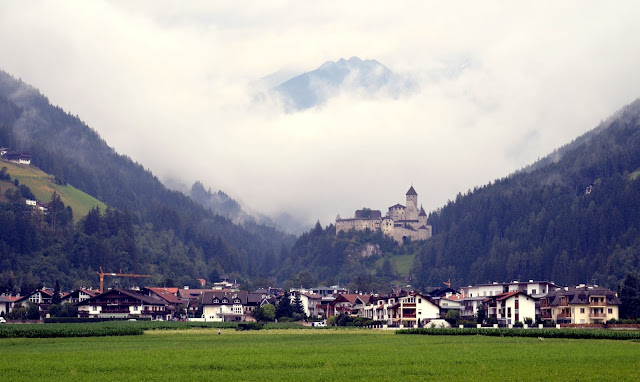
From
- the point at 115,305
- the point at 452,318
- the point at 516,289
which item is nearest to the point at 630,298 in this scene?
the point at 452,318

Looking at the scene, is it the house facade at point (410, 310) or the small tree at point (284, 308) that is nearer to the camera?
the house facade at point (410, 310)

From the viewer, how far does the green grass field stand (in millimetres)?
57594

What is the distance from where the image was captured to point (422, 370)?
6059 centimetres

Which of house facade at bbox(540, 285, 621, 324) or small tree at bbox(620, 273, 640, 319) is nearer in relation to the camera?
small tree at bbox(620, 273, 640, 319)

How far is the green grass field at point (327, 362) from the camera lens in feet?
189

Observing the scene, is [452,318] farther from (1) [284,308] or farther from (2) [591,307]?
(1) [284,308]

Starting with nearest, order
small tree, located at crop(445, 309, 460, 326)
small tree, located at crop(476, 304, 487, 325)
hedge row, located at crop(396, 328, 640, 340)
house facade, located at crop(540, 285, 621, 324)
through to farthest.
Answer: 1. hedge row, located at crop(396, 328, 640, 340)
2. small tree, located at crop(445, 309, 460, 326)
3. house facade, located at crop(540, 285, 621, 324)
4. small tree, located at crop(476, 304, 487, 325)

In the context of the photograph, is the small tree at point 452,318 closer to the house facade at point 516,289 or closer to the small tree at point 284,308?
the house facade at point 516,289

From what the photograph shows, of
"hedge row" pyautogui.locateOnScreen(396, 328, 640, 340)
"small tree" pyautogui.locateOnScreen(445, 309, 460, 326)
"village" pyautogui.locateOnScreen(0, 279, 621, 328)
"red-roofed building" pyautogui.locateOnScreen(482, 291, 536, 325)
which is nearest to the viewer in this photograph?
"hedge row" pyautogui.locateOnScreen(396, 328, 640, 340)

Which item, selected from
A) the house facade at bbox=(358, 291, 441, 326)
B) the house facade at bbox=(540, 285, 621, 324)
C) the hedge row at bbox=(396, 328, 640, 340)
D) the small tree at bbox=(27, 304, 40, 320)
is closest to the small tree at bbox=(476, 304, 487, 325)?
the house facade at bbox=(358, 291, 441, 326)

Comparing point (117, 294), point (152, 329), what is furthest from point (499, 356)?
point (117, 294)

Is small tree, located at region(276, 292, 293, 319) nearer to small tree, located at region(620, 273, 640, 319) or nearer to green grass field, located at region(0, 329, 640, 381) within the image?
small tree, located at region(620, 273, 640, 319)

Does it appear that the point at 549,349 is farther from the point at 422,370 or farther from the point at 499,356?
the point at 422,370

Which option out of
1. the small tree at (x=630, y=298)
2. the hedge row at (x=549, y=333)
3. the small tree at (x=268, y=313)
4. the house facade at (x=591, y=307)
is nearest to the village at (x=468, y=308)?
the house facade at (x=591, y=307)
